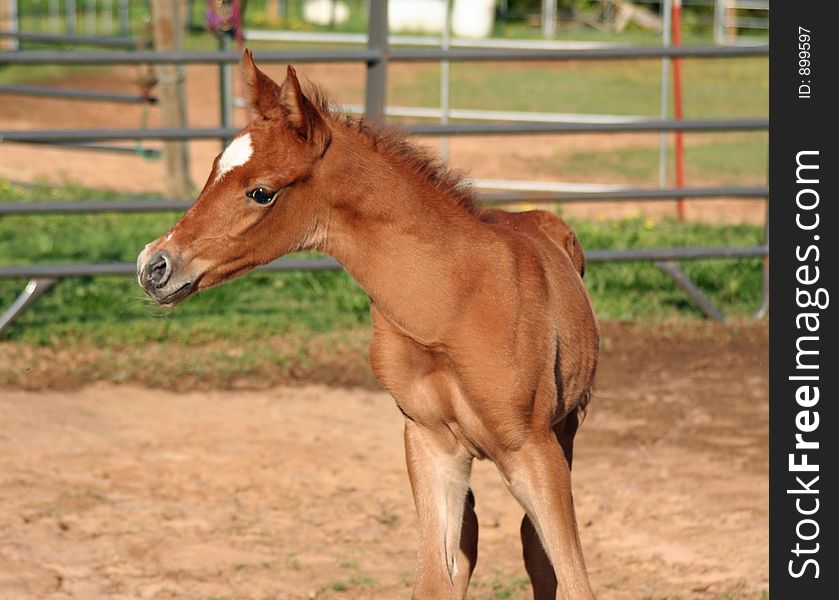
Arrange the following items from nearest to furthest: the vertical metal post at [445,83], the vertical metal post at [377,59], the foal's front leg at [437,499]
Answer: the foal's front leg at [437,499] → the vertical metal post at [377,59] → the vertical metal post at [445,83]

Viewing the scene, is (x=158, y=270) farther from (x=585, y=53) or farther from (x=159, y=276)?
(x=585, y=53)

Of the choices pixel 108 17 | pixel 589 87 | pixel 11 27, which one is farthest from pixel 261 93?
pixel 108 17

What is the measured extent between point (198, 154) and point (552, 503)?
34.2 feet

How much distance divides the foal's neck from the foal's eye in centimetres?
17

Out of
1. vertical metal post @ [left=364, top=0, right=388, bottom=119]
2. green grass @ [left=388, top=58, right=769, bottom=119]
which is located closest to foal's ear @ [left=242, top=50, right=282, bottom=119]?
vertical metal post @ [left=364, top=0, right=388, bottom=119]

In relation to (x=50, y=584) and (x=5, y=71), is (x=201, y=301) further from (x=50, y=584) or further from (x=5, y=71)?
(x=5, y=71)

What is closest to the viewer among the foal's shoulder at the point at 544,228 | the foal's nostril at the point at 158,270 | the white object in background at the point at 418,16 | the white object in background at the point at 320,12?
the foal's nostril at the point at 158,270

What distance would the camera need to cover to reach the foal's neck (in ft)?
10.7

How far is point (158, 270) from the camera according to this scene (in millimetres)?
3115

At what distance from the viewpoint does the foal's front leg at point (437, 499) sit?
352 cm

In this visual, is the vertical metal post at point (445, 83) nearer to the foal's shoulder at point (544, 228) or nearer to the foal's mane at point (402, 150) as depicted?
the foal's shoulder at point (544, 228)

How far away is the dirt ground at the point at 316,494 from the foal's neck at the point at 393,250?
1379mm

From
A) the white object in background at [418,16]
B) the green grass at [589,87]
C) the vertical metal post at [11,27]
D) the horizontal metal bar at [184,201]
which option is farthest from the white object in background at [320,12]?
the horizontal metal bar at [184,201]

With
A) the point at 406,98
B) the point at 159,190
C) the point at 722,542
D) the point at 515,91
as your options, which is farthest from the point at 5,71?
the point at 722,542
